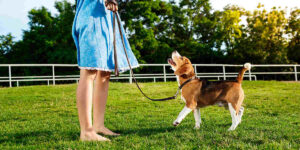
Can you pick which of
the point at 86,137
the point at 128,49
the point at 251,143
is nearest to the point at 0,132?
the point at 86,137

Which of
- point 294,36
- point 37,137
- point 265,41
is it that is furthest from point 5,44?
point 294,36

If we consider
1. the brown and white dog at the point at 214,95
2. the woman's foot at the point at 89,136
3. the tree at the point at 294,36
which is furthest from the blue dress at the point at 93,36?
Answer: the tree at the point at 294,36

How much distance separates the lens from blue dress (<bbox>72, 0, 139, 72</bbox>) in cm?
295

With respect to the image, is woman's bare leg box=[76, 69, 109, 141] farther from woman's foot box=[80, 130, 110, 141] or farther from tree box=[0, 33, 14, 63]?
tree box=[0, 33, 14, 63]

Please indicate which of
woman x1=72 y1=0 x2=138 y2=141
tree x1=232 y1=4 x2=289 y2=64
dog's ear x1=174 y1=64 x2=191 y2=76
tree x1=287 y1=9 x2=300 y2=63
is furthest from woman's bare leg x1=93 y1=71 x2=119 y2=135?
tree x1=287 y1=9 x2=300 y2=63

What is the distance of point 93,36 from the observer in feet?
9.80

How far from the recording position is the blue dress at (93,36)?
295 centimetres

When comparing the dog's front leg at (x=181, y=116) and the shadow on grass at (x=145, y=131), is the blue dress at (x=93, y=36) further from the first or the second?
the dog's front leg at (x=181, y=116)

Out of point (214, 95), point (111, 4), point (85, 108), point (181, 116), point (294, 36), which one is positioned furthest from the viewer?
point (294, 36)

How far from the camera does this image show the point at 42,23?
28.9m

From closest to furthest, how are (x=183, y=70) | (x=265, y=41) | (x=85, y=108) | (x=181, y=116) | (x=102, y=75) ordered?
1. (x=85, y=108)
2. (x=102, y=75)
3. (x=181, y=116)
4. (x=183, y=70)
5. (x=265, y=41)

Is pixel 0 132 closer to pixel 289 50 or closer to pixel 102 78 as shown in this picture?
pixel 102 78

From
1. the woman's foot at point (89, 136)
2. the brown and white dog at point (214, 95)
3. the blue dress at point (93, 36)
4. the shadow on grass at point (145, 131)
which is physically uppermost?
the blue dress at point (93, 36)

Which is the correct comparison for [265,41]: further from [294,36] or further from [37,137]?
[37,137]
